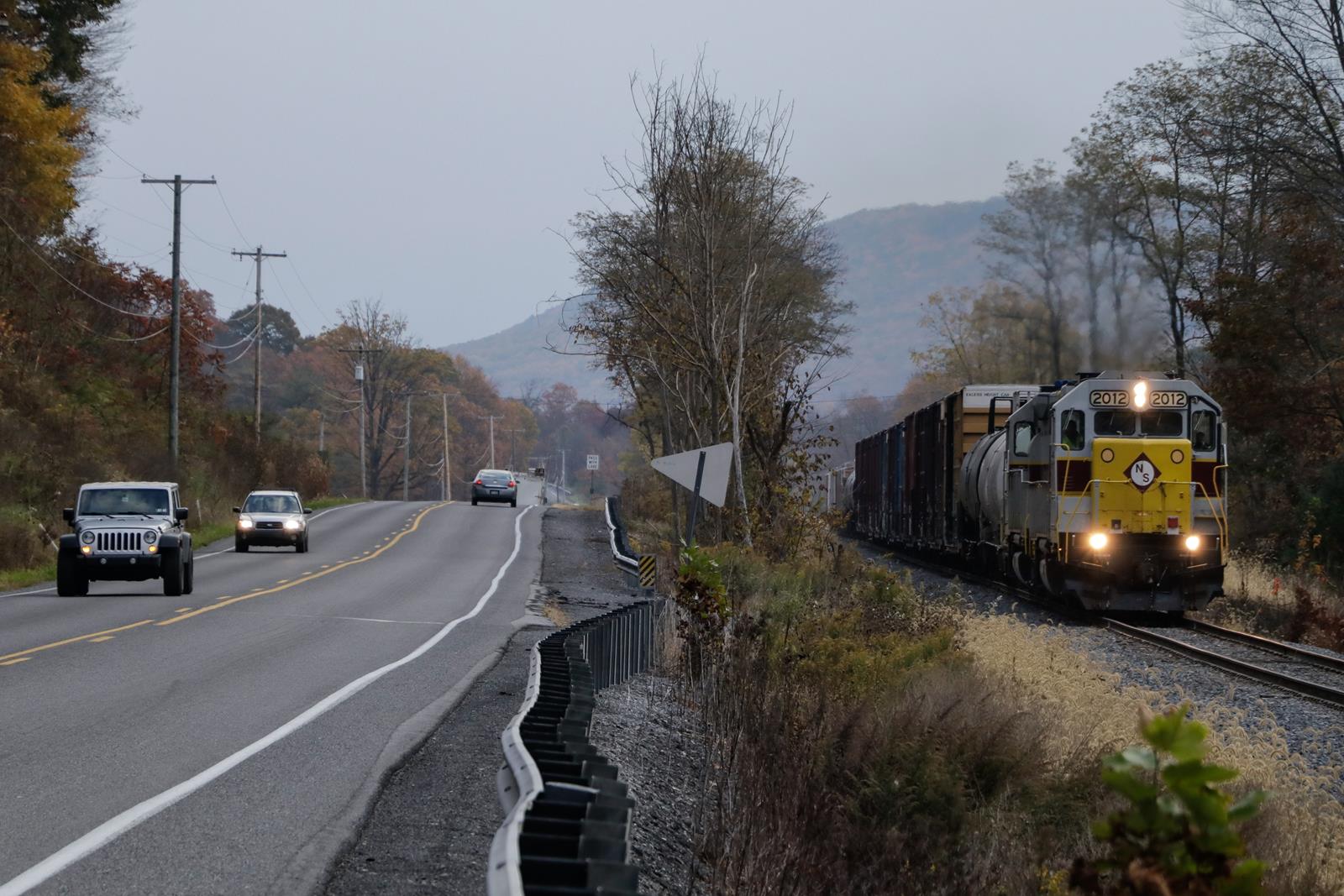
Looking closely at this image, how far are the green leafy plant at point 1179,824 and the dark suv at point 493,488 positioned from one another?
66248mm

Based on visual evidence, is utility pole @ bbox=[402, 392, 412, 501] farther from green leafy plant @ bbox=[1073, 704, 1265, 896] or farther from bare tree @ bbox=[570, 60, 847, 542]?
green leafy plant @ bbox=[1073, 704, 1265, 896]

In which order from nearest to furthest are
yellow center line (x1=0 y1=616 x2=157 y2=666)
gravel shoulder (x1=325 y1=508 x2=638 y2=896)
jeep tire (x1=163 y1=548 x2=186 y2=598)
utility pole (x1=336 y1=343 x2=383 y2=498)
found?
gravel shoulder (x1=325 y1=508 x2=638 y2=896) < yellow center line (x1=0 y1=616 x2=157 y2=666) < jeep tire (x1=163 y1=548 x2=186 y2=598) < utility pole (x1=336 y1=343 x2=383 y2=498)

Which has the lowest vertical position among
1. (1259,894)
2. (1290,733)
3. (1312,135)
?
(1290,733)

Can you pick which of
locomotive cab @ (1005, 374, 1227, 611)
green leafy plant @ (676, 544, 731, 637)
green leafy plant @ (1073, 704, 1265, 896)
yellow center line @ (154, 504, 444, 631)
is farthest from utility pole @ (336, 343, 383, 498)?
green leafy plant @ (1073, 704, 1265, 896)

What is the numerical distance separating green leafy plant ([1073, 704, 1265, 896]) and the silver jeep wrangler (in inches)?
912

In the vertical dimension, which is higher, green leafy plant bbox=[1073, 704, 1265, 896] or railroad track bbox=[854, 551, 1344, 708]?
green leafy plant bbox=[1073, 704, 1265, 896]

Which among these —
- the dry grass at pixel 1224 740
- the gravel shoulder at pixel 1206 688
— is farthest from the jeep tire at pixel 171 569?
the dry grass at pixel 1224 740

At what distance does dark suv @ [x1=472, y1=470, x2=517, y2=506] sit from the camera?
68.9 m

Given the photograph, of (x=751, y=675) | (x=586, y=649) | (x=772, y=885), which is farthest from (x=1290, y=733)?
(x=772, y=885)

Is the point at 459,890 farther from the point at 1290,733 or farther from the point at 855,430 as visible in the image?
the point at 855,430

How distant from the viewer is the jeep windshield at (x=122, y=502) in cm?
2475

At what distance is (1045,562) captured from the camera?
22.5m

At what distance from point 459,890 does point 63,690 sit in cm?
748

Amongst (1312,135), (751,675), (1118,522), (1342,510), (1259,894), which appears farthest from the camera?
(1342,510)
